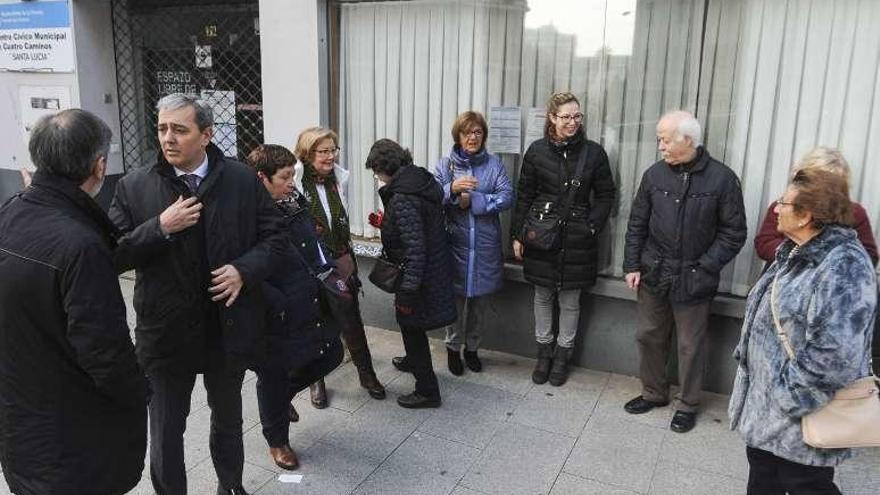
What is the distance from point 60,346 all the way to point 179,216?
584 millimetres

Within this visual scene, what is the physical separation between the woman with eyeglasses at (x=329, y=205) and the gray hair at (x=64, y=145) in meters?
1.64

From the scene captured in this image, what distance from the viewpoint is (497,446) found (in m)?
3.63

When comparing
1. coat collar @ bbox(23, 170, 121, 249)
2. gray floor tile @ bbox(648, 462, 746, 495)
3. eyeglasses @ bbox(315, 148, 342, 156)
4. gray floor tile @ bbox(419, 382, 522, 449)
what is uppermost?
eyeglasses @ bbox(315, 148, 342, 156)

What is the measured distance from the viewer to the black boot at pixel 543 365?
4.43m

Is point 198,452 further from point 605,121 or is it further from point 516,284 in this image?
point 605,121

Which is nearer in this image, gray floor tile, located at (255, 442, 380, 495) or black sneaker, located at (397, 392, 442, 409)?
gray floor tile, located at (255, 442, 380, 495)

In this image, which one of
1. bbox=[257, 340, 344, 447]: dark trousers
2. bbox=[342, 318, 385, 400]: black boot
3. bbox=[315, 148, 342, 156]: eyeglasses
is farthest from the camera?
bbox=[342, 318, 385, 400]: black boot

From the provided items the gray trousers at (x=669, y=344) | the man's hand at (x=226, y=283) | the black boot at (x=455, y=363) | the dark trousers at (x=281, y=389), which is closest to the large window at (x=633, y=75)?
the gray trousers at (x=669, y=344)

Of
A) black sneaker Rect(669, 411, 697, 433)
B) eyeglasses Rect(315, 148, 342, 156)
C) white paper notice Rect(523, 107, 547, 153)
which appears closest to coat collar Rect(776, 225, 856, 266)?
black sneaker Rect(669, 411, 697, 433)

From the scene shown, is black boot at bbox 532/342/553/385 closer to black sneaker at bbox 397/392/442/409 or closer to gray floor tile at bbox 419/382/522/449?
gray floor tile at bbox 419/382/522/449

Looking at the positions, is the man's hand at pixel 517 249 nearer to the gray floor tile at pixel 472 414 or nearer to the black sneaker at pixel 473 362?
the black sneaker at pixel 473 362

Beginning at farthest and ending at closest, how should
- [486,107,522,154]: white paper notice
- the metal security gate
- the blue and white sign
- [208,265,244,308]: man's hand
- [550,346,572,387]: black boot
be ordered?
the blue and white sign
the metal security gate
[486,107,522,154]: white paper notice
[550,346,572,387]: black boot
[208,265,244,308]: man's hand

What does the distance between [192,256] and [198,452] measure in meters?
1.49

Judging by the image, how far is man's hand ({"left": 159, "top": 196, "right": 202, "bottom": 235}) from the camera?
237 centimetres
